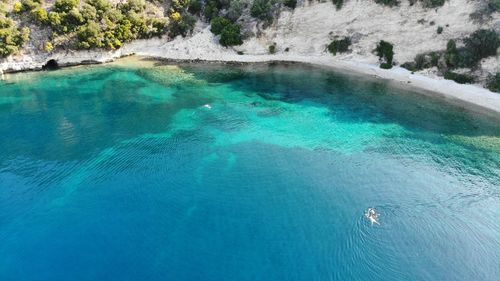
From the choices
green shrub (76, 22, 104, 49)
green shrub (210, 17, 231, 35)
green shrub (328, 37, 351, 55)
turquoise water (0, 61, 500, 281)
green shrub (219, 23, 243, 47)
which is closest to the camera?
turquoise water (0, 61, 500, 281)

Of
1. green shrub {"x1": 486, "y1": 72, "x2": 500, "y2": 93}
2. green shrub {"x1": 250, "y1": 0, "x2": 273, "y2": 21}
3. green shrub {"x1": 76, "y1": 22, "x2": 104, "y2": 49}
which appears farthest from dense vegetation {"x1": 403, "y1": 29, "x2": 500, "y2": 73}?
green shrub {"x1": 76, "y1": 22, "x2": 104, "y2": 49}

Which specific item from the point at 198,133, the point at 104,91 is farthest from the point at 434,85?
the point at 104,91

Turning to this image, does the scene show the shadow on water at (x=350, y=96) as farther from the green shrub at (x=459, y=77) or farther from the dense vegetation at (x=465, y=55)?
the dense vegetation at (x=465, y=55)

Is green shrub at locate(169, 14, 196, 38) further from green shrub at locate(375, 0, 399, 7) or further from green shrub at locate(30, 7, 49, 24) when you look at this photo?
green shrub at locate(375, 0, 399, 7)

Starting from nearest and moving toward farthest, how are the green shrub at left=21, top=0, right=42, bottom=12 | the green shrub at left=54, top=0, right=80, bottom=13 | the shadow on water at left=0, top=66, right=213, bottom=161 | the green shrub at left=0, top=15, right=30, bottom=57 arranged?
1. the shadow on water at left=0, top=66, right=213, bottom=161
2. the green shrub at left=0, top=15, right=30, bottom=57
3. the green shrub at left=21, top=0, right=42, bottom=12
4. the green shrub at left=54, top=0, right=80, bottom=13

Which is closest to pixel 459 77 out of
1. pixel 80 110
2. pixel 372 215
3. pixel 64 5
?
pixel 372 215

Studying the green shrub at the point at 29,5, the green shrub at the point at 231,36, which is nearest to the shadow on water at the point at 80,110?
the green shrub at the point at 29,5

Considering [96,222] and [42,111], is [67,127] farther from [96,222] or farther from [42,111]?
[96,222]
